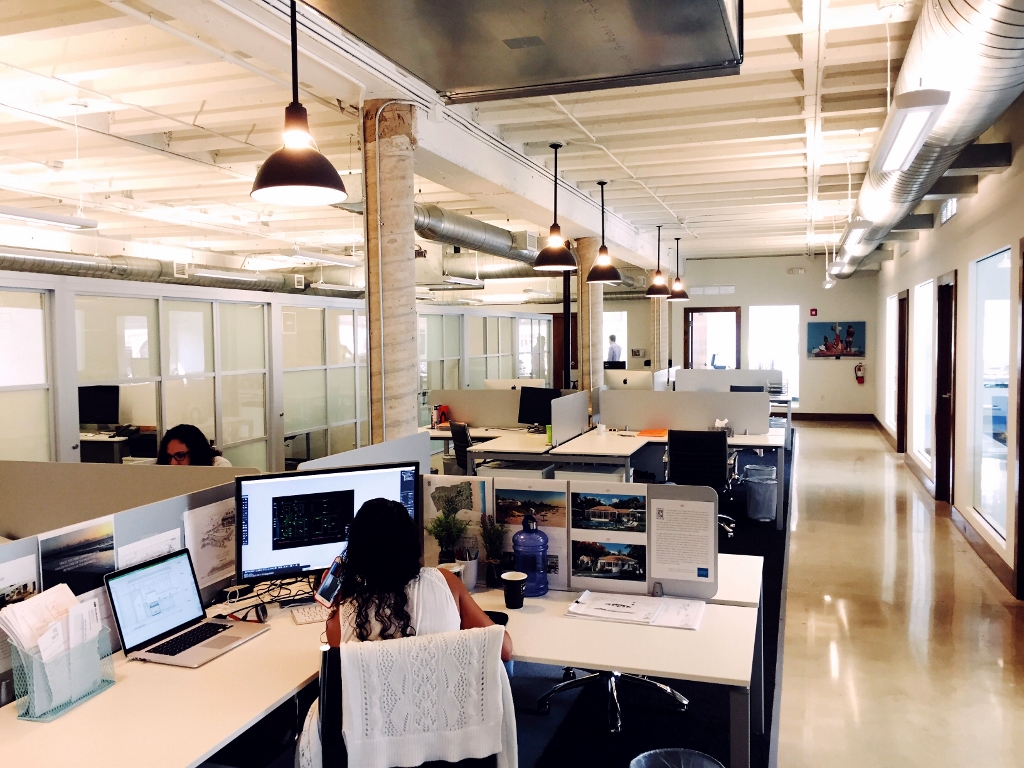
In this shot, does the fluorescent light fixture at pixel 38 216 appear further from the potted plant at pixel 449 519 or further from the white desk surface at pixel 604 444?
the white desk surface at pixel 604 444

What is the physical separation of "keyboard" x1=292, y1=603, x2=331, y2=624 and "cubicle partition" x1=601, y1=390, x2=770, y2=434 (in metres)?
5.54

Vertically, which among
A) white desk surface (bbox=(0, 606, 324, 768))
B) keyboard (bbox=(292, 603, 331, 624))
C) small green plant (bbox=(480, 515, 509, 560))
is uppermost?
small green plant (bbox=(480, 515, 509, 560))

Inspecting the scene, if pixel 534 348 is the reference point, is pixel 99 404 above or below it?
below

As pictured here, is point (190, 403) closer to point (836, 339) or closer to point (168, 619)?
point (168, 619)

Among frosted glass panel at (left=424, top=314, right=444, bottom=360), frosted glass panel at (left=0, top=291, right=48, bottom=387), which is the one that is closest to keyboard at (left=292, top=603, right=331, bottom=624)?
frosted glass panel at (left=0, top=291, right=48, bottom=387)

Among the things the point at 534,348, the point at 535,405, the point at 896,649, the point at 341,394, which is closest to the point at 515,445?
the point at 535,405

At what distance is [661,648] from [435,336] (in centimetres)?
887

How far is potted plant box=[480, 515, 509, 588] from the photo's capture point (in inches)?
117

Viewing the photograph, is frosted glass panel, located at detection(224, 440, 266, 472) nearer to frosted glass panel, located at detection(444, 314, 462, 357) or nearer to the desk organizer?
frosted glass panel, located at detection(444, 314, 462, 357)

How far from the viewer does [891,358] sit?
42.0 feet

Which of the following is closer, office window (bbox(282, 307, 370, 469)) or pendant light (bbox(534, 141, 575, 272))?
pendant light (bbox(534, 141, 575, 272))

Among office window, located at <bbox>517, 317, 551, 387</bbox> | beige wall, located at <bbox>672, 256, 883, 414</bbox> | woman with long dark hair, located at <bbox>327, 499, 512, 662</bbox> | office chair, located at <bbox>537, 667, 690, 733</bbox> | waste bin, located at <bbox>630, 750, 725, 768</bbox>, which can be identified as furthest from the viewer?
beige wall, located at <bbox>672, 256, 883, 414</bbox>

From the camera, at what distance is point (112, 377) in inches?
225

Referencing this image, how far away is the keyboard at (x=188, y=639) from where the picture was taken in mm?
2373
